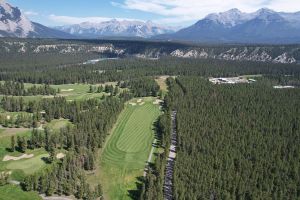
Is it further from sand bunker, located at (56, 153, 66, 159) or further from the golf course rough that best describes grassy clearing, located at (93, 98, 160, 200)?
sand bunker, located at (56, 153, 66, 159)

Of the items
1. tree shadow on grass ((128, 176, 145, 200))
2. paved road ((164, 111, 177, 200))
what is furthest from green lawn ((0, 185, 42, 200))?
paved road ((164, 111, 177, 200))

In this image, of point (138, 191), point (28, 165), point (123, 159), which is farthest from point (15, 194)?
point (123, 159)

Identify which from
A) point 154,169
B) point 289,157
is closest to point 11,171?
point 154,169

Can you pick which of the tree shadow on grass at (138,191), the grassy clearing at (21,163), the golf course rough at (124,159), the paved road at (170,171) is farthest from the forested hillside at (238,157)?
the grassy clearing at (21,163)

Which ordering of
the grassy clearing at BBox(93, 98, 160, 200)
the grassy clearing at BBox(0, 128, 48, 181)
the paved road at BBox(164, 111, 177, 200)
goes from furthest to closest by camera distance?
the grassy clearing at BBox(0, 128, 48, 181), the grassy clearing at BBox(93, 98, 160, 200), the paved road at BBox(164, 111, 177, 200)

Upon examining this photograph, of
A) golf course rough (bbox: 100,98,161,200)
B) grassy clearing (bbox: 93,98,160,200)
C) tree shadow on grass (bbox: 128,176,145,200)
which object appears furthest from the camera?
grassy clearing (bbox: 93,98,160,200)

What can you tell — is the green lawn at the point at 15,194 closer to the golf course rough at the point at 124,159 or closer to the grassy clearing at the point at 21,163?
the grassy clearing at the point at 21,163

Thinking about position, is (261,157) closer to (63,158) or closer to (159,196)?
(159,196)
